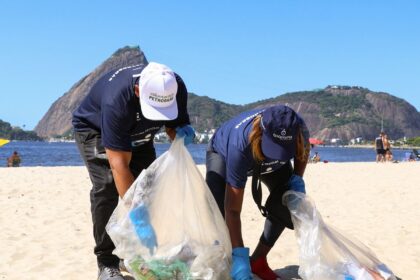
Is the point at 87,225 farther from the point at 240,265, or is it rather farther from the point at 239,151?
the point at 239,151

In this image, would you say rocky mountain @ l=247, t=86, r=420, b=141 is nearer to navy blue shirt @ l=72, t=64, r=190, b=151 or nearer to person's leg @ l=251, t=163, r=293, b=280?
person's leg @ l=251, t=163, r=293, b=280

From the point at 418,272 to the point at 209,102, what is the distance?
493 feet

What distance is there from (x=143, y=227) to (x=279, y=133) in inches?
35.7

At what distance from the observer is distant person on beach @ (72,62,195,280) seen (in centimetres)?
286

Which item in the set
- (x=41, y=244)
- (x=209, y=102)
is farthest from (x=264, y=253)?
(x=209, y=102)

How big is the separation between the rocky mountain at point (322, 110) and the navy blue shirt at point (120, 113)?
418ft

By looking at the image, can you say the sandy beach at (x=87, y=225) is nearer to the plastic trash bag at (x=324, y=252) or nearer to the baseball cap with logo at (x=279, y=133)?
the plastic trash bag at (x=324, y=252)

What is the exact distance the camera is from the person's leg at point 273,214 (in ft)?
11.2

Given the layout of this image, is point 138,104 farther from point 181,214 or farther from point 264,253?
point 264,253

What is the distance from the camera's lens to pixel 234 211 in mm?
3064

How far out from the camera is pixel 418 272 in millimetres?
3873

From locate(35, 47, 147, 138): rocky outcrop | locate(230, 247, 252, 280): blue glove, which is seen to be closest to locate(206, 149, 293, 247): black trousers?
locate(230, 247, 252, 280): blue glove

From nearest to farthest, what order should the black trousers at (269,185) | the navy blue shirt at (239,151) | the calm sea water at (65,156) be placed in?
1. the navy blue shirt at (239,151)
2. the black trousers at (269,185)
3. the calm sea water at (65,156)

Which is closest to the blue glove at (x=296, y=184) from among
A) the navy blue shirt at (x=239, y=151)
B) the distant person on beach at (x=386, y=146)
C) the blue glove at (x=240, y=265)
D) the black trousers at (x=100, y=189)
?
the navy blue shirt at (x=239, y=151)
